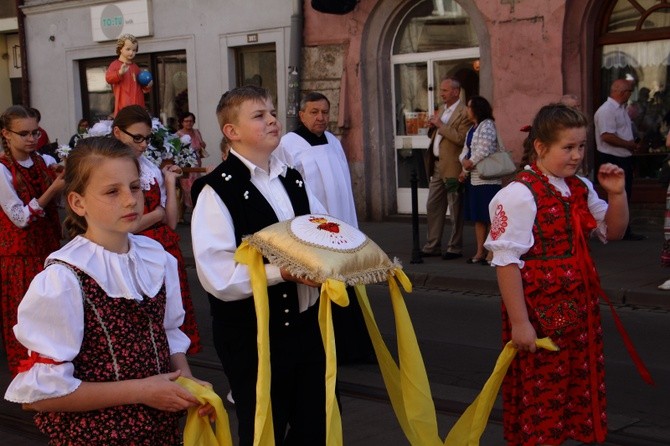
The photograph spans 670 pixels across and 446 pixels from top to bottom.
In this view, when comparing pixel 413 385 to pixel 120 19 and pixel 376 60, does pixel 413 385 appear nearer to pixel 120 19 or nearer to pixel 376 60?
pixel 376 60

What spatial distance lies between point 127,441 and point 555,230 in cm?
208

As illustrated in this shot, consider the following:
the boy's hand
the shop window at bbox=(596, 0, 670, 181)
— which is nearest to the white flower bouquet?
the boy's hand

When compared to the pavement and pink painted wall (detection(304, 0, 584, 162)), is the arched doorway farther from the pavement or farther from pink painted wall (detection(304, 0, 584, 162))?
pink painted wall (detection(304, 0, 584, 162))

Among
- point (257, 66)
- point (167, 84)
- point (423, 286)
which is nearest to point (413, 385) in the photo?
point (423, 286)

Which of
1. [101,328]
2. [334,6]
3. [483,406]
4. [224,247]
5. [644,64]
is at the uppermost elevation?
[334,6]

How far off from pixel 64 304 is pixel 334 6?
13.7 metres

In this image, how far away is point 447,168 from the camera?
12625 mm

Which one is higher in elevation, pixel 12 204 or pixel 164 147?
pixel 164 147

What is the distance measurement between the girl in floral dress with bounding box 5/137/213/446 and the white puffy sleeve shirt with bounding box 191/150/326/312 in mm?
575

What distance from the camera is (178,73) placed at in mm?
19938

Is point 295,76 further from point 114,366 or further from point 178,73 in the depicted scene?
point 114,366

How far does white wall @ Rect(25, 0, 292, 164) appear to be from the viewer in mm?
18078

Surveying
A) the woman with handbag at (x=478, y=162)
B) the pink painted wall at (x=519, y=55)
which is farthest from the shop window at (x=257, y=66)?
the woman with handbag at (x=478, y=162)

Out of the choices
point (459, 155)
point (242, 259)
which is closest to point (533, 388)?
point (242, 259)
